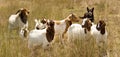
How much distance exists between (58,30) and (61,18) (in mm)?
2603

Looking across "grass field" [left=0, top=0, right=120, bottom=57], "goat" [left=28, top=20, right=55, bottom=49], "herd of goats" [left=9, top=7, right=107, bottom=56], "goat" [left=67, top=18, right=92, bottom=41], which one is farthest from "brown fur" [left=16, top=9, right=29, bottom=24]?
"goat" [left=28, top=20, right=55, bottom=49]

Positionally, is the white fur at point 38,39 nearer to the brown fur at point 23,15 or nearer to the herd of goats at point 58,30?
the herd of goats at point 58,30

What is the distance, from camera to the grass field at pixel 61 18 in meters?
7.98

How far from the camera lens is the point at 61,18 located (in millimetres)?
13062

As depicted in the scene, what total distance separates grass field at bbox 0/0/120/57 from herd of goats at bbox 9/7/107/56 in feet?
0.76

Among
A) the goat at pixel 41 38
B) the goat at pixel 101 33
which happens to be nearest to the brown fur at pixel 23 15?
the goat at pixel 41 38

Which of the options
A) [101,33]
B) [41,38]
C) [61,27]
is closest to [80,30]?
[101,33]

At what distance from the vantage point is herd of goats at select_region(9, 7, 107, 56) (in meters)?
8.59

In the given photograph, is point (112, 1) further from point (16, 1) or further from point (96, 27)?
point (96, 27)

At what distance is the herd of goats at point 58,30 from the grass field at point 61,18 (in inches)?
9.2

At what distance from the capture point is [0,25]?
1240 cm

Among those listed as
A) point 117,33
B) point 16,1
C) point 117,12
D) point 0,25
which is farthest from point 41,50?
point 16,1

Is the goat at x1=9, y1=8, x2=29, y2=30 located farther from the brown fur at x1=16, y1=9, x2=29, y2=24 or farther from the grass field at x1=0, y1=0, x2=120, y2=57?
the grass field at x1=0, y1=0, x2=120, y2=57

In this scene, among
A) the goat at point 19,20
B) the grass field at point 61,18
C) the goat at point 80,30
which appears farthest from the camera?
the goat at point 19,20
